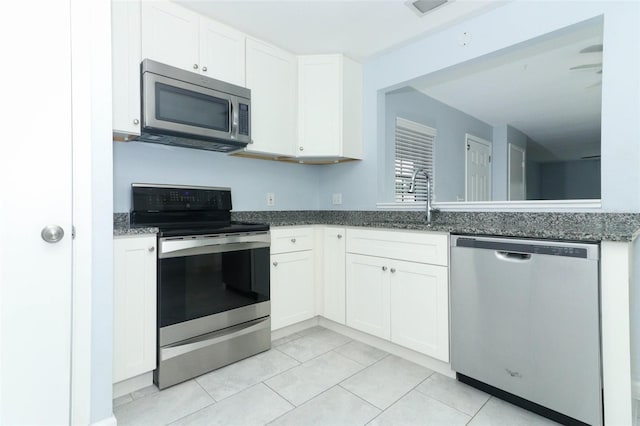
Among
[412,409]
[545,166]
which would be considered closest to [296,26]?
[412,409]

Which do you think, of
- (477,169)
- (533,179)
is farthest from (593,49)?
(533,179)

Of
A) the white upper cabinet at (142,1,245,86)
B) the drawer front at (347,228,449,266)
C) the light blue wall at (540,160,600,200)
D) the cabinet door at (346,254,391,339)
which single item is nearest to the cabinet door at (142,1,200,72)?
the white upper cabinet at (142,1,245,86)

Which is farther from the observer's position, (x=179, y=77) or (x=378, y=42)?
(x=378, y=42)

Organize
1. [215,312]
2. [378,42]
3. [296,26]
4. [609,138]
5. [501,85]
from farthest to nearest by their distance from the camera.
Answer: [501,85] → [378,42] → [296,26] → [215,312] → [609,138]

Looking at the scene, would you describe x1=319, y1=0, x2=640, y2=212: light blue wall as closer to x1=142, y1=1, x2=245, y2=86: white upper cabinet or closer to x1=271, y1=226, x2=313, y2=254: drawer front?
x1=271, y1=226, x2=313, y2=254: drawer front

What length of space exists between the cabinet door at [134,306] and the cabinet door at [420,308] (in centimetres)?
148

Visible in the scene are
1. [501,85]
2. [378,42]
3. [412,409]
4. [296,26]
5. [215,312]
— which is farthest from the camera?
[501,85]

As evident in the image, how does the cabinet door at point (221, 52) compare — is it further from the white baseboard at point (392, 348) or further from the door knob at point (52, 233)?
the white baseboard at point (392, 348)

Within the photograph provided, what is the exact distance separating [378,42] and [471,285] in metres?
2.02

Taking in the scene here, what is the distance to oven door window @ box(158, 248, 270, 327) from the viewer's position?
1819 millimetres

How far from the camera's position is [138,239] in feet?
5.71

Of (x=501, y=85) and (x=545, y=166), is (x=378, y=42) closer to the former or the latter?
(x=501, y=85)

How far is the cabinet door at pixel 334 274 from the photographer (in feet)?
8.25

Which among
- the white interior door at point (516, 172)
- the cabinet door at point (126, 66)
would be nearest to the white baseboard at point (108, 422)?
the cabinet door at point (126, 66)
